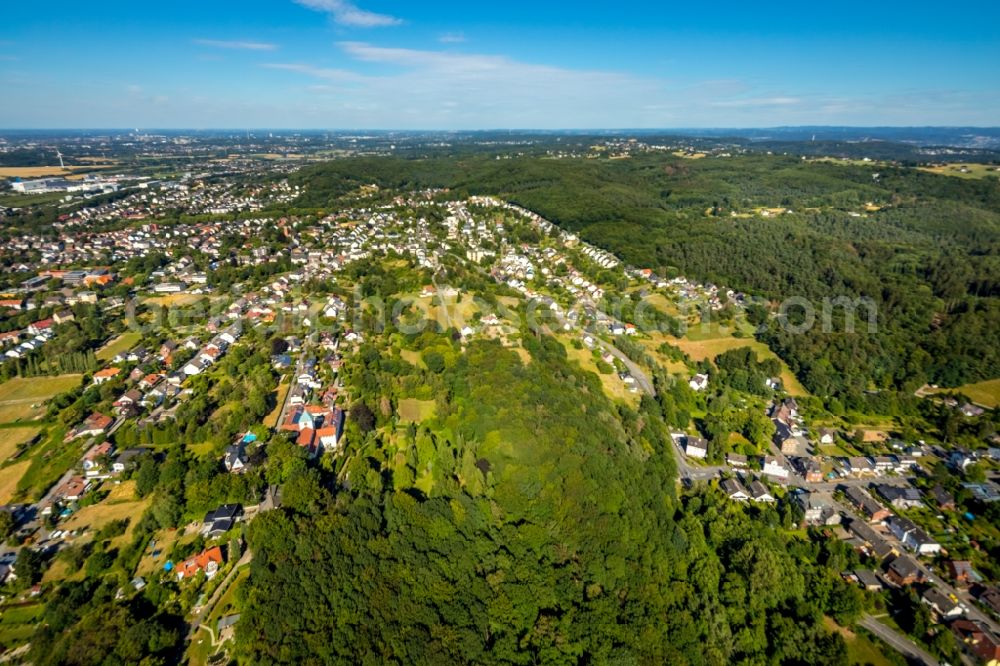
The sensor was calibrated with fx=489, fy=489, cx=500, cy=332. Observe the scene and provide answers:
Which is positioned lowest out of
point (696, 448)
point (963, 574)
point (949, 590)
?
point (949, 590)

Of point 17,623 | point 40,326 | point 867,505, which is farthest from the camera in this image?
point 40,326

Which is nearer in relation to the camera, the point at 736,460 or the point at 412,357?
the point at 736,460

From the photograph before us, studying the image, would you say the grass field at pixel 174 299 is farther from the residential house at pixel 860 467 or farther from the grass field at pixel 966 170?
the grass field at pixel 966 170

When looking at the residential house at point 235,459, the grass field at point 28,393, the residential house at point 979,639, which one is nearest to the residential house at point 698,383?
the residential house at point 979,639

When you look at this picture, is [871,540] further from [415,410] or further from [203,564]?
[203,564]

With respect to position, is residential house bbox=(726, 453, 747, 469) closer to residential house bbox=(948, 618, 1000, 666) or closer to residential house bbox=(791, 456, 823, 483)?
residential house bbox=(791, 456, 823, 483)

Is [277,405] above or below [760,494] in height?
above

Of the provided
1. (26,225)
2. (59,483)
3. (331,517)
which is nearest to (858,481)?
(331,517)

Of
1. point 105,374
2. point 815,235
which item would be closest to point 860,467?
point 105,374

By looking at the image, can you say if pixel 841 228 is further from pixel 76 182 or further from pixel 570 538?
pixel 76 182
